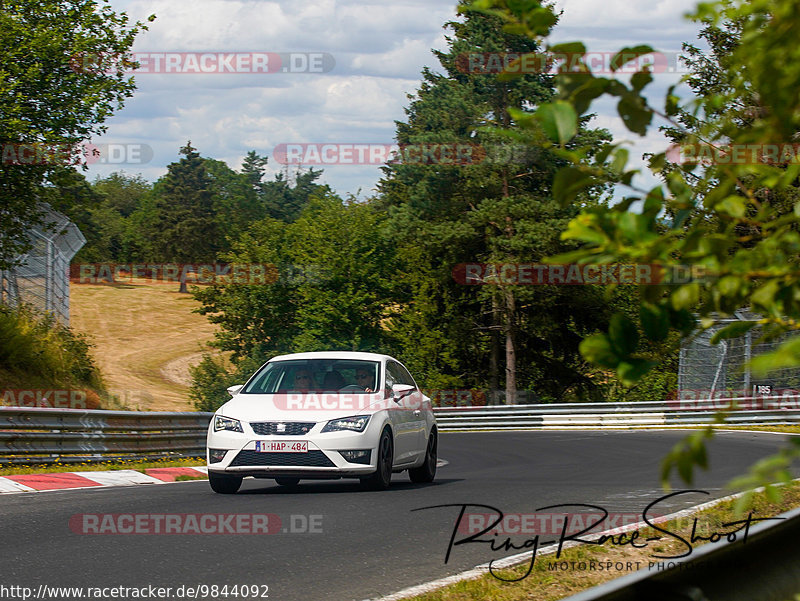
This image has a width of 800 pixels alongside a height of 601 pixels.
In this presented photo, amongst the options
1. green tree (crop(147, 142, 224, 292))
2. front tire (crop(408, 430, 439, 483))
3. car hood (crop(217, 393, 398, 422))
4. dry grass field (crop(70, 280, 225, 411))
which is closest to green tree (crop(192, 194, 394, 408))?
dry grass field (crop(70, 280, 225, 411))

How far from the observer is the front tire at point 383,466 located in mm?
11117

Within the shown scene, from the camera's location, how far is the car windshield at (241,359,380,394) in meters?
11.9

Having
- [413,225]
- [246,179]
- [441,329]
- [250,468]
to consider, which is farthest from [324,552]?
[246,179]

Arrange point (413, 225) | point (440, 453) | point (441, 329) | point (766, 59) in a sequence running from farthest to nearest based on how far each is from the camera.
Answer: point (441, 329), point (413, 225), point (440, 453), point (766, 59)

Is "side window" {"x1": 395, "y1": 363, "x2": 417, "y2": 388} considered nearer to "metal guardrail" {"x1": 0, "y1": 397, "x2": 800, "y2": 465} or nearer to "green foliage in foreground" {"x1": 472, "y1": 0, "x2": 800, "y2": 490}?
"metal guardrail" {"x1": 0, "y1": 397, "x2": 800, "y2": 465}

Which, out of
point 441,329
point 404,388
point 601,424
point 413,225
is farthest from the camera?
point 441,329

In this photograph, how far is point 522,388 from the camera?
58906 mm

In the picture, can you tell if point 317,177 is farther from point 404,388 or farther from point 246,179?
point 404,388

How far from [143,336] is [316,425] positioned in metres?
88.4

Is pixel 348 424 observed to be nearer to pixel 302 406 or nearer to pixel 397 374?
pixel 302 406

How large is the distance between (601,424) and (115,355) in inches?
2380

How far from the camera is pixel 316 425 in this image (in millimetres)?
10828

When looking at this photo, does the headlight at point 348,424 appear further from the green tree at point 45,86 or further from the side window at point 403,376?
the green tree at point 45,86

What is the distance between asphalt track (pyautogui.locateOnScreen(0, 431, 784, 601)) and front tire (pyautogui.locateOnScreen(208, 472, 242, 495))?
0.28 meters
